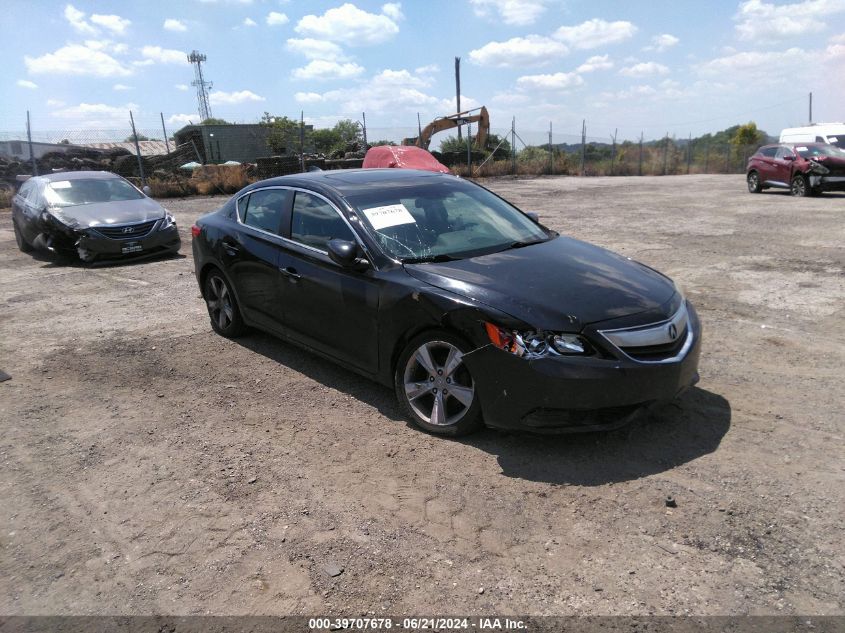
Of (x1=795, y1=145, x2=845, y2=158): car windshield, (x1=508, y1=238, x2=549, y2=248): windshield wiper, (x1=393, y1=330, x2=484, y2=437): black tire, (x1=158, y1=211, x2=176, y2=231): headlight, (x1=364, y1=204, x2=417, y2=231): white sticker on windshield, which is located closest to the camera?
(x1=393, y1=330, x2=484, y2=437): black tire

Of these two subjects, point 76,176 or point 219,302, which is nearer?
point 219,302

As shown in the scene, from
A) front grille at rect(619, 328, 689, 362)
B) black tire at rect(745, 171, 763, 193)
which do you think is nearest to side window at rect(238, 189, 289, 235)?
front grille at rect(619, 328, 689, 362)

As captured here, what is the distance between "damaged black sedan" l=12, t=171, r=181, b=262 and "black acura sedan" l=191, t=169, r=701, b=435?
221 inches

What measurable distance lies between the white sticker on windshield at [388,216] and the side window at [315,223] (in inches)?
7.4

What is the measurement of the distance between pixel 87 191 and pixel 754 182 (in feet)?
59.8

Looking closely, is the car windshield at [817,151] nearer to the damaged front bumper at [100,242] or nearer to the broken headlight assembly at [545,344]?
the damaged front bumper at [100,242]

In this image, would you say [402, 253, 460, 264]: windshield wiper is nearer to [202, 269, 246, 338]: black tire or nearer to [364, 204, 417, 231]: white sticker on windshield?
[364, 204, 417, 231]: white sticker on windshield

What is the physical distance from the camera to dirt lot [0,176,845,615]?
9.11 feet

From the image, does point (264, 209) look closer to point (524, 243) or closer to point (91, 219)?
point (524, 243)

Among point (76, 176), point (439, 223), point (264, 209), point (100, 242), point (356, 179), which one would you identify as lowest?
point (100, 242)

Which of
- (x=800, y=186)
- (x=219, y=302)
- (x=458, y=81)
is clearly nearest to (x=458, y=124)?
(x=458, y=81)

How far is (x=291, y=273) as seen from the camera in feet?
16.8

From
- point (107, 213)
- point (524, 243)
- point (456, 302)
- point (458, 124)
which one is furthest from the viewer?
point (458, 124)

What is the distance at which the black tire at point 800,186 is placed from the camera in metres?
18.0
